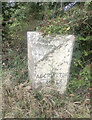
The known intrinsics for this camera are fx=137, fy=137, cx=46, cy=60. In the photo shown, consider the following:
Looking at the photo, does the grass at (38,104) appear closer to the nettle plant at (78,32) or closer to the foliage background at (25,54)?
the foliage background at (25,54)

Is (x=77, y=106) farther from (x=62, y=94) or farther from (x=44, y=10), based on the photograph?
(x=44, y=10)

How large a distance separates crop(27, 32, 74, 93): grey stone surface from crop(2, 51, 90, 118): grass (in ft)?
0.69

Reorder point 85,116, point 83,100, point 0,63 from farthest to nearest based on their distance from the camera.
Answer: point 0,63 < point 83,100 < point 85,116

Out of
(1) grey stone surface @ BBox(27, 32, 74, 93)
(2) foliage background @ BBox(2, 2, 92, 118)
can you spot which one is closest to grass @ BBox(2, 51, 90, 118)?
(2) foliage background @ BBox(2, 2, 92, 118)

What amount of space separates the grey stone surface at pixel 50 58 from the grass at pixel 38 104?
21 cm

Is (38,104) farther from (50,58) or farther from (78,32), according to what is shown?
(78,32)

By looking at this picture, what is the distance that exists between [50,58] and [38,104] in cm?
79

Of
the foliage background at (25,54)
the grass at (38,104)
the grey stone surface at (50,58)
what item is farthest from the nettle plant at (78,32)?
the grass at (38,104)

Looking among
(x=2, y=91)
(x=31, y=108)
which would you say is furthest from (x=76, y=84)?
(x=2, y=91)

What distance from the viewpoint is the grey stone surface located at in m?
2.30

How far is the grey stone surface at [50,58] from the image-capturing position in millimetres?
2303

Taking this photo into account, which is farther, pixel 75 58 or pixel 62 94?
pixel 75 58

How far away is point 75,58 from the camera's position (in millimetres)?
A: 2869

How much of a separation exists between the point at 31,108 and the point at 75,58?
136cm
